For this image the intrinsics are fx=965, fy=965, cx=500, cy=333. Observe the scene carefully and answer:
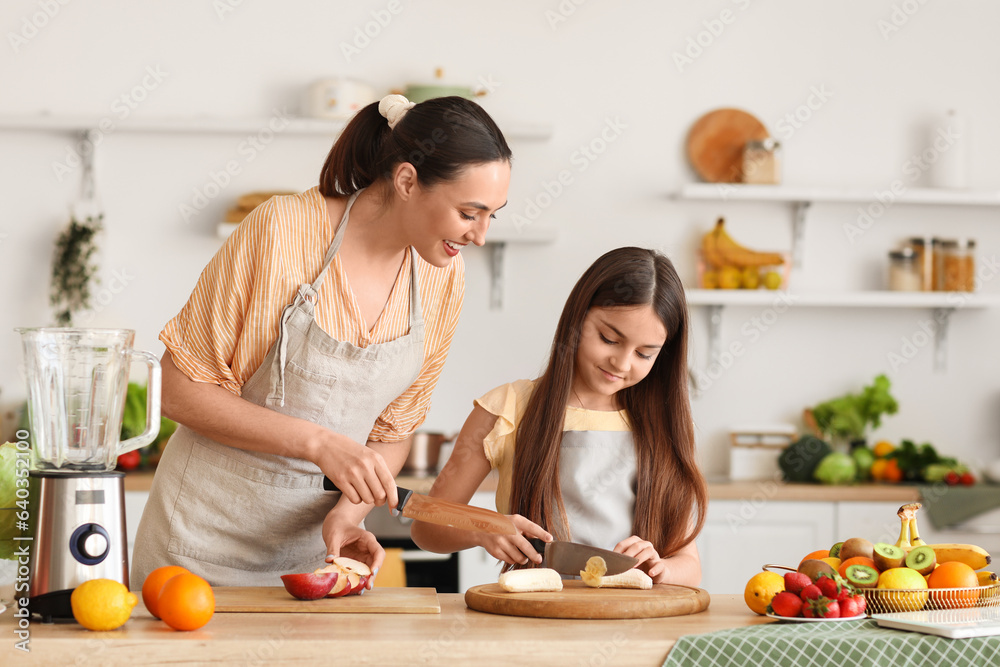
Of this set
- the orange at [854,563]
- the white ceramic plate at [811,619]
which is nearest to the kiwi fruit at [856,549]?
the orange at [854,563]

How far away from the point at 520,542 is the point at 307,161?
Answer: 2.33 m

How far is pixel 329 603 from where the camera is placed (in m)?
1.22

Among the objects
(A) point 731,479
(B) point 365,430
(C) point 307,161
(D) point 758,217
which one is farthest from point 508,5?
(B) point 365,430

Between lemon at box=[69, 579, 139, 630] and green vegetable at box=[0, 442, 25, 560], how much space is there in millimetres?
131

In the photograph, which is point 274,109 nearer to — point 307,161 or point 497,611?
point 307,161

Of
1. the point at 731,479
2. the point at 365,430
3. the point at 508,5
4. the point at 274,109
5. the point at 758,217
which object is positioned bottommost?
the point at 731,479

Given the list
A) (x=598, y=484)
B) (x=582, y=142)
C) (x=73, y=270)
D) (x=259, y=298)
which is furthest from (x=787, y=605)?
(x=73, y=270)

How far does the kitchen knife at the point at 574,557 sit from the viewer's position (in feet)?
4.46

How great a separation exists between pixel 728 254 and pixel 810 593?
7.56 ft

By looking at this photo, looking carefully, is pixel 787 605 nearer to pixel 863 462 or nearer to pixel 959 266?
pixel 863 462

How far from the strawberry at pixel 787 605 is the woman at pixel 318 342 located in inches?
20.2

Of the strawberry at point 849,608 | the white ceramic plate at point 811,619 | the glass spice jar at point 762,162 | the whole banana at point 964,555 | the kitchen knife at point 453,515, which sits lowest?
the white ceramic plate at point 811,619

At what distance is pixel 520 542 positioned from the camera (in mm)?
1424

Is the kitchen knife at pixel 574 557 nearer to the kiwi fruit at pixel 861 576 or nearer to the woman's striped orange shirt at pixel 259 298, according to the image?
the kiwi fruit at pixel 861 576
